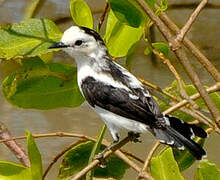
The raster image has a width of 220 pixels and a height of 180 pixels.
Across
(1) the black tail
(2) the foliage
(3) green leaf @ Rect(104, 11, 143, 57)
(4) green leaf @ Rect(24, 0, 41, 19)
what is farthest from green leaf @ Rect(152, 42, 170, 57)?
(4) green leaf @ Rect(24, 0, 41, 19)

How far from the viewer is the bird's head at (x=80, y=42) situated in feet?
5.10

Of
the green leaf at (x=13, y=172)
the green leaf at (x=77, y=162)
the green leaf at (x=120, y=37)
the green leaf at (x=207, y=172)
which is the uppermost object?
the green leaf at (x=120, y=37)

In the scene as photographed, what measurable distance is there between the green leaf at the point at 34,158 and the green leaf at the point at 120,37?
36cm

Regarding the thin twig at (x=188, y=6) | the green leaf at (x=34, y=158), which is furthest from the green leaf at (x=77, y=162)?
the thin twig at (x=188, y=6)

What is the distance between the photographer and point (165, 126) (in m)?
1.54

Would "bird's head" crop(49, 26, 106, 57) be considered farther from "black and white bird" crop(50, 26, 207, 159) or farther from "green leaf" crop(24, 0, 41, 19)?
"green leaf" crop(24, 0, 41, 19)

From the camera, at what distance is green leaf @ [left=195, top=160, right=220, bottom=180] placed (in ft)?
4.19

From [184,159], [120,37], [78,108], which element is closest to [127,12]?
[120,37]

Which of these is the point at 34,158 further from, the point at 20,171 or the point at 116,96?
the point at 116,96

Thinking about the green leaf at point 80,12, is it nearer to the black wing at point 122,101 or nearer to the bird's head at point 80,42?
the bird's head at point 80,42

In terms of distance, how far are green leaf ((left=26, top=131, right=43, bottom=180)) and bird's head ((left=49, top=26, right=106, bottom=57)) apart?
311mm

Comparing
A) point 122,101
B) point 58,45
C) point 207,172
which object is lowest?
point 207,172

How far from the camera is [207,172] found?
50.4 inches

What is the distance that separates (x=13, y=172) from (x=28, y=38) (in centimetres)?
31
